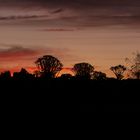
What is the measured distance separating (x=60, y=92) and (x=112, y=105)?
524cm

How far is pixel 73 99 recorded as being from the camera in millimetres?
42844

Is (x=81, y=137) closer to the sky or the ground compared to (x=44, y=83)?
closer to the ground

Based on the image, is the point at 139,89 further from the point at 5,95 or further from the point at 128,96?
the point at 5,95

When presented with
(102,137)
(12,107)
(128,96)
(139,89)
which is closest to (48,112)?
(12,107)

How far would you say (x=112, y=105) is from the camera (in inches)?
1645

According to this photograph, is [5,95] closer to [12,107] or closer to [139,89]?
[12,107]

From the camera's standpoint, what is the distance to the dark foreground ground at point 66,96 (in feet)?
132

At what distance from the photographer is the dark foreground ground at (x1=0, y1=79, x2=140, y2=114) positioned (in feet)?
132

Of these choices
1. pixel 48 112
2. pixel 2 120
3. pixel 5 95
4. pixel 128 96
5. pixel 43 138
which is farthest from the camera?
pixel 128 96

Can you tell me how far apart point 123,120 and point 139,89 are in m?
9.40

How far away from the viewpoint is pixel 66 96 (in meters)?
43.2

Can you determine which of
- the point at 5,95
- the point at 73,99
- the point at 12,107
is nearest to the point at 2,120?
the point at 12,107

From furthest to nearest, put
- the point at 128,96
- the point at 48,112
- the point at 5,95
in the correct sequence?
1. the point at 128,96
2. the point at 5,95
3. the point at 48,112

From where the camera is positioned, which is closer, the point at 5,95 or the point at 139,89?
the point at 5,95
